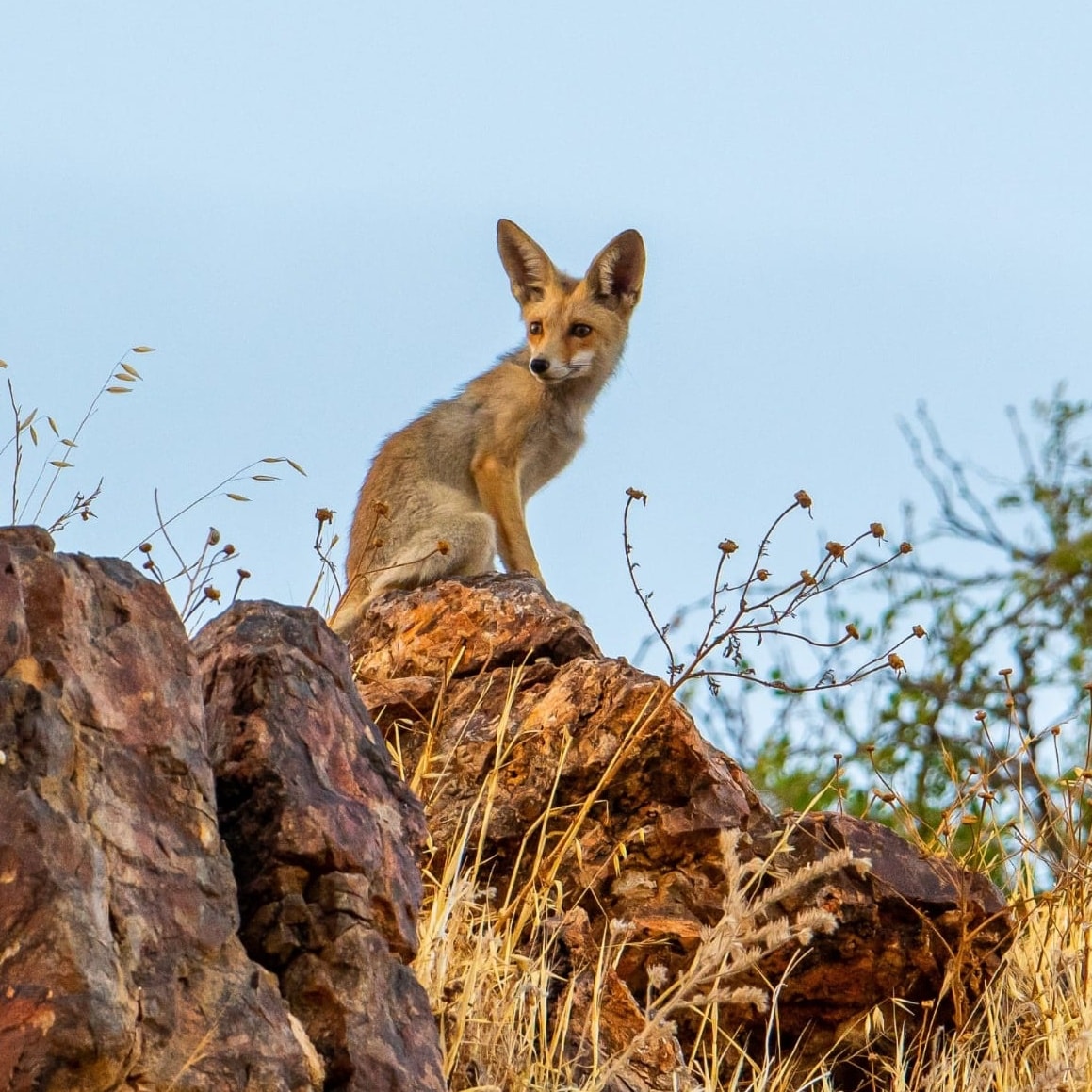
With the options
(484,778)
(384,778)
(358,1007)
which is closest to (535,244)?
(484,778)

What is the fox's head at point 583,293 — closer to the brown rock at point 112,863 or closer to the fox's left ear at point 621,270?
the fox's left ear at point 621,270

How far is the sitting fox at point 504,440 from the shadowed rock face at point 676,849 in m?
2.51

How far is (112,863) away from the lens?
3.11m

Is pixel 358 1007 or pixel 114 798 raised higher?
pixel 114 798

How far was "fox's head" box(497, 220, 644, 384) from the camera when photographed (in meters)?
9.59

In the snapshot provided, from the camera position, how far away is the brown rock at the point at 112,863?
2820mm

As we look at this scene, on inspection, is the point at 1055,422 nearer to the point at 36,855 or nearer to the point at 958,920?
the point at 958,920

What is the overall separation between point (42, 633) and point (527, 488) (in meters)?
6.18

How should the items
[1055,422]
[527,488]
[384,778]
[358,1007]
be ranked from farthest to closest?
[1055,422], [527,488], [384,778], [358,1007]

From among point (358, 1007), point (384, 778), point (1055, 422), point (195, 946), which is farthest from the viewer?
point (1055, 422)

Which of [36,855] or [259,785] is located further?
[259,785]

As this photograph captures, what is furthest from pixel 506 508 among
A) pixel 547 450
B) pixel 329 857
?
pixel 329 857

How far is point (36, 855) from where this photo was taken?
2.91 metres

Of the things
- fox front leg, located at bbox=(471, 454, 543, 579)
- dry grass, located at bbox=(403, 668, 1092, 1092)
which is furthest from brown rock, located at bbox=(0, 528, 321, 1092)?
fox front leg, located at bbox=(471, 454, 543, 579)
